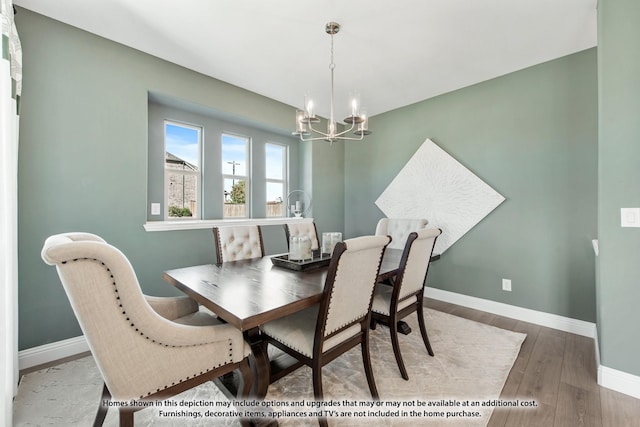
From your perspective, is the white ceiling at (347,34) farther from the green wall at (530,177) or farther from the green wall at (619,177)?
the green wall at (619,177)

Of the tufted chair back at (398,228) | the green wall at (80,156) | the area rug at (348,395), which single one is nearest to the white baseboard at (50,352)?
the green wall at (80,156)

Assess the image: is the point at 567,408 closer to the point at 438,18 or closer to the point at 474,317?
the point at 474,317

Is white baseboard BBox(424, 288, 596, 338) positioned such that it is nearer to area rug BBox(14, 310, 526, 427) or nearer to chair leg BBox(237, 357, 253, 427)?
area rug BBox(14, 310, 526, 427)

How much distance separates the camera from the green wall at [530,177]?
2424mm

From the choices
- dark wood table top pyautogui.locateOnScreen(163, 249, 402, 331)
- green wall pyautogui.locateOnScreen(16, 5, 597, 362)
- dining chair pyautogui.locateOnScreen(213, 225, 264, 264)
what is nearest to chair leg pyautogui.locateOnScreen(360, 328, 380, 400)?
dark wood table top pyautogui.locateOnScreen(163, 249, 402, 331)

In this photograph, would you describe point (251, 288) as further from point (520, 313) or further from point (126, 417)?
point (520, 313)

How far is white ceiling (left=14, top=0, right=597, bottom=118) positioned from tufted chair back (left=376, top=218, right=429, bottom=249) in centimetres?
165

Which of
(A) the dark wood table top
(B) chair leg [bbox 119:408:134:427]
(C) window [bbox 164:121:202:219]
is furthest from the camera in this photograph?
(C) window [bbox 164:121:202:219]

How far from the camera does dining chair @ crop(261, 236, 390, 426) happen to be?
1.30 metres

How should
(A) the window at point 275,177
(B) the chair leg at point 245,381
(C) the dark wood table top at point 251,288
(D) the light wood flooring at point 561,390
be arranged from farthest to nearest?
(A) the window at point 275,177
(D) the light wood flooring at point 561,390
(B) the chair leg at point 245,381
(C) the dark wood table top at point 251,288

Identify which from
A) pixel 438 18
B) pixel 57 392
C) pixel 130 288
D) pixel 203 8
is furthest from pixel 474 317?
pixel 203 8

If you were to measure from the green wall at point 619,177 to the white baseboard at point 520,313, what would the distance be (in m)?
0.86

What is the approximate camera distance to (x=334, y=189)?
4.39 metres

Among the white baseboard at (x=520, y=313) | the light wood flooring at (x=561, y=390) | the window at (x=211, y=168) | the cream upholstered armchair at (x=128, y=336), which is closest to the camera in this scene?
the cream upholstered armchair at (x=128, y=336)
